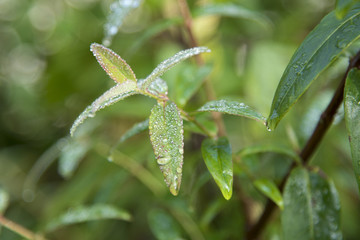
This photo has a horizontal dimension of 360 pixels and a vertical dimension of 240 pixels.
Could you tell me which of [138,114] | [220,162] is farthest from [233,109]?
[138,114]

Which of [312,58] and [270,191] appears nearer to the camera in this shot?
[312,58]

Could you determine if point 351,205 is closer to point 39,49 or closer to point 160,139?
point 160,139

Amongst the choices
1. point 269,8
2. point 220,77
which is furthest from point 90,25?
point 269,8

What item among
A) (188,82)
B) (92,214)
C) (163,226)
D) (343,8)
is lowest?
(163,226)

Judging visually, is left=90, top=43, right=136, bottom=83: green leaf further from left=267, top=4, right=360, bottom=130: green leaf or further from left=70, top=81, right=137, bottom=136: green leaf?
left=267, top=4, right=360, bottom=130: green leaf

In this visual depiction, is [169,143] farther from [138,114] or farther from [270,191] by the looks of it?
[138,114]

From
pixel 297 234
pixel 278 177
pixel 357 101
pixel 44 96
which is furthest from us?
pixel 44 96
